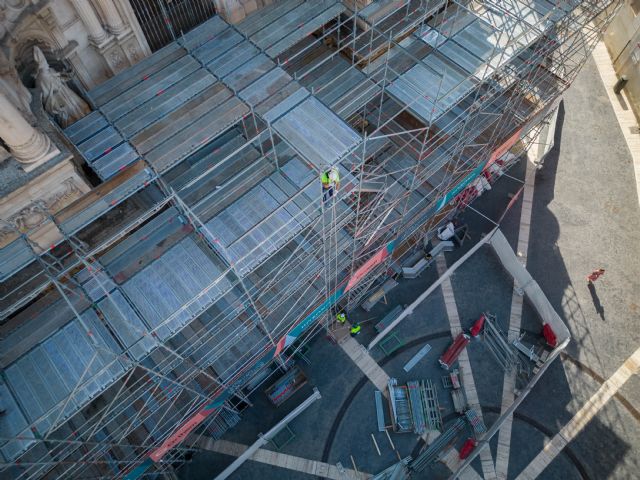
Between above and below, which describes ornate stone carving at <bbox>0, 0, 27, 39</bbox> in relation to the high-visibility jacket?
above

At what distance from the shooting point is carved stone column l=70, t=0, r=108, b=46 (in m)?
20.7

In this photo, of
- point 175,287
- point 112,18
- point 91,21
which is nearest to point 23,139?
point 91,21

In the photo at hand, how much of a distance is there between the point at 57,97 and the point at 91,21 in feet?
12.8

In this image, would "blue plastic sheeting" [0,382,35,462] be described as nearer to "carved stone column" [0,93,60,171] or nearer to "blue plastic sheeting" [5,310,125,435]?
"blue plastic sheeting" [5,310,125,435]

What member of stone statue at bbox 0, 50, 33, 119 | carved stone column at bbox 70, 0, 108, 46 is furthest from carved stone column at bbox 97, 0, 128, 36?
stone statue at bbox 0, 50, 33, 119

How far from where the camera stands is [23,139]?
17.5 m

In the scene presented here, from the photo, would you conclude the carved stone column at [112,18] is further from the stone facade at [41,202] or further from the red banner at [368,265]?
the red banner at [368,265]

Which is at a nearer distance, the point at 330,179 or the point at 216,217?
the point at 330,179

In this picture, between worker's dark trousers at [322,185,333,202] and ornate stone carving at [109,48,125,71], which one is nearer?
worker's dark trousers at [322,185,333,202]

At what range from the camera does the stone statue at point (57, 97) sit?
1958cm

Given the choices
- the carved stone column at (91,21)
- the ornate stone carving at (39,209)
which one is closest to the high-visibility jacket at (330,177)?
the ornate stone carving at (39,209)

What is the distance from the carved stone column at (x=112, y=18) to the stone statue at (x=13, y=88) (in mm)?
5599

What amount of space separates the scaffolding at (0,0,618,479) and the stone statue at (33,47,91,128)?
2.35 feet

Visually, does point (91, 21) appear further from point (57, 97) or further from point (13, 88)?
point (13, 88)
